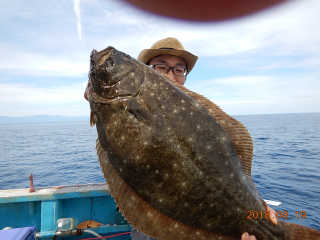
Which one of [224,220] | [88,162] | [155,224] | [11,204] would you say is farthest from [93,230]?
[88,162]

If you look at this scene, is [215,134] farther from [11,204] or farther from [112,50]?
[11,204]

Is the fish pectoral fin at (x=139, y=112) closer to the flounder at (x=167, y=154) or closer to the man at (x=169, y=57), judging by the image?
the flounder at (x=167, y=154)

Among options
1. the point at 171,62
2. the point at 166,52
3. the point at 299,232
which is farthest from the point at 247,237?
the point at 166,52

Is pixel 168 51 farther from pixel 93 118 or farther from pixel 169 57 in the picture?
pixel 93 118

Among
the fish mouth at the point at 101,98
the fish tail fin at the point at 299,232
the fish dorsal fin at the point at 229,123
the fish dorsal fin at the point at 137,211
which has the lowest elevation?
the fish tail fin at the point at 299,232

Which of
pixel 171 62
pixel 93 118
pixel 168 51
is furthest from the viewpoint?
pixel 171 62

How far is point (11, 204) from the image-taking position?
4.67 m

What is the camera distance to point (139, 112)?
1877mm

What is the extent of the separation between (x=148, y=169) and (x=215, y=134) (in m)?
0.81

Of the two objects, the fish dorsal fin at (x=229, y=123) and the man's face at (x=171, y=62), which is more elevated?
the man's face at (x=171, y=62)

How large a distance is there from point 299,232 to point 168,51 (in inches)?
128

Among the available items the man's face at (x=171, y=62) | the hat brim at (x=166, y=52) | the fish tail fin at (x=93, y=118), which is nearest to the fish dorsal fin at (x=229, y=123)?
the fish tail fin at (x=93, y=118)

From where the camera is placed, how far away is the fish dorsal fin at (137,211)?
2.09 m

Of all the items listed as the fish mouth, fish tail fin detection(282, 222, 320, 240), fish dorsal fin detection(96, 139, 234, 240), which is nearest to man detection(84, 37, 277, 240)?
the fish mouth
